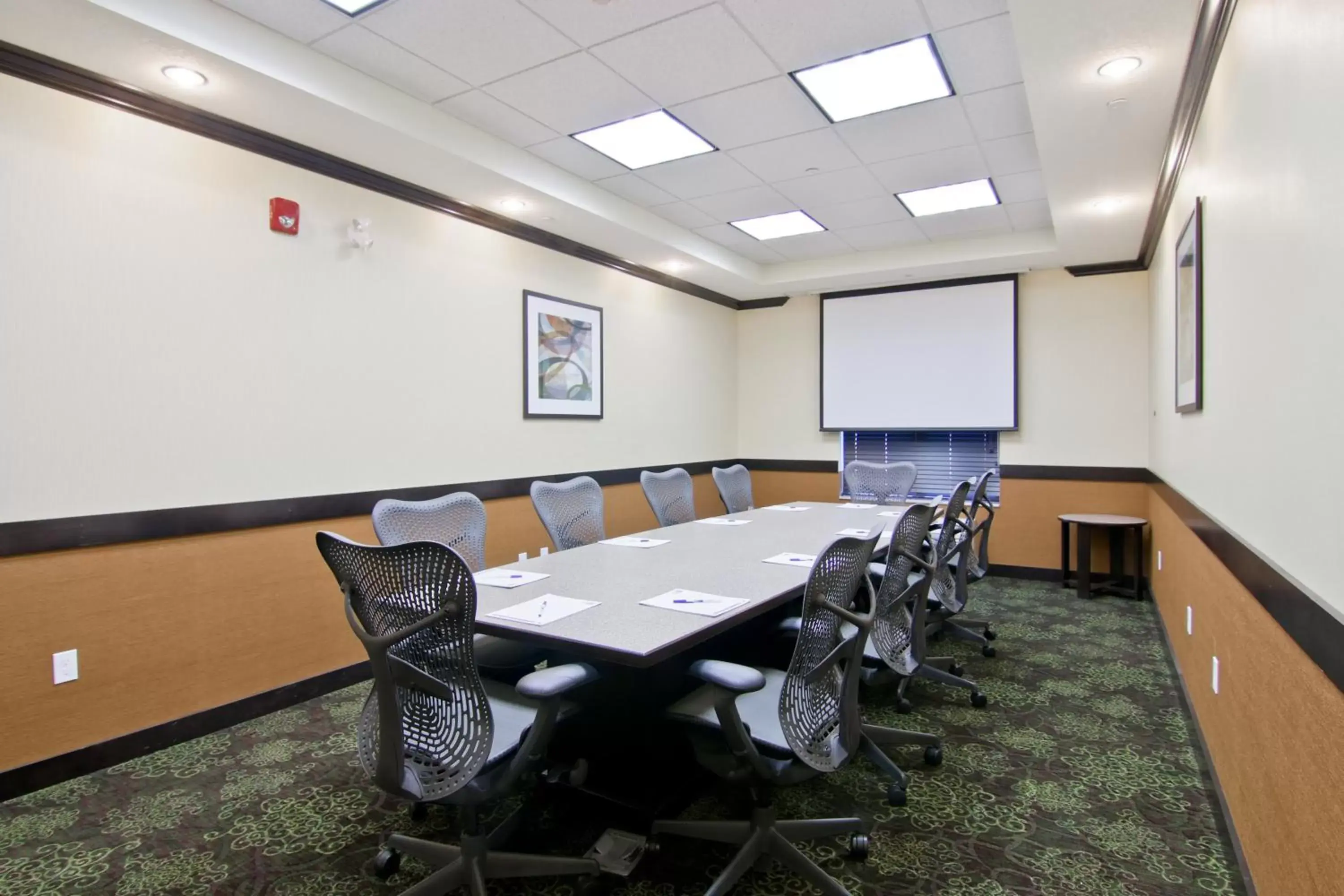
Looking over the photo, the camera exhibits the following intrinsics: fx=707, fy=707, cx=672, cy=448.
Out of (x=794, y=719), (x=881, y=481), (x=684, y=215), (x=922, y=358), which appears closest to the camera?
(x=794, y=719)

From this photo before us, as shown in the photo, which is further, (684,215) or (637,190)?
(684,215)

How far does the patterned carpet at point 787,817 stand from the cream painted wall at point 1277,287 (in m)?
0.99

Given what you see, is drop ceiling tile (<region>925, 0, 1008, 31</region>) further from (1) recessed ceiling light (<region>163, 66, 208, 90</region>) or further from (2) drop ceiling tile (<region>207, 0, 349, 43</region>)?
(1) recessed ceiling light (<region>163, 66, 208, 90</region>)

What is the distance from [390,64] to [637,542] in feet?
8.02

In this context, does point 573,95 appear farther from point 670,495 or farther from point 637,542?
point 670,495

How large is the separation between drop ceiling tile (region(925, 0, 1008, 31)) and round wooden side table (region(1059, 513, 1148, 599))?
3.97 meters

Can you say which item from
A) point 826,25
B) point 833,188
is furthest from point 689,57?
point 833,188

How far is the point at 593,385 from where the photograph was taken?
548cm

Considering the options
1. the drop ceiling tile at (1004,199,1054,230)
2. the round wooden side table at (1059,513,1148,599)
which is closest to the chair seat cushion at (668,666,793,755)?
the round wooden side table at (1059,513,1148,599)

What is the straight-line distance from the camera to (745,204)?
5.07m

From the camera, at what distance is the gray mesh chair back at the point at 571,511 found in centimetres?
363

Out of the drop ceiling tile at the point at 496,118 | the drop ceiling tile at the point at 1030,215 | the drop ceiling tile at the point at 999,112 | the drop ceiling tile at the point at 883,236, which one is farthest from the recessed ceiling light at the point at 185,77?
the drop ceiling tile at the point at 1030,215

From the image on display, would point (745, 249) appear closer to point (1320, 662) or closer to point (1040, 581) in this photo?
point (1040, 581)

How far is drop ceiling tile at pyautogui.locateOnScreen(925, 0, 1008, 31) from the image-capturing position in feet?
8.87
